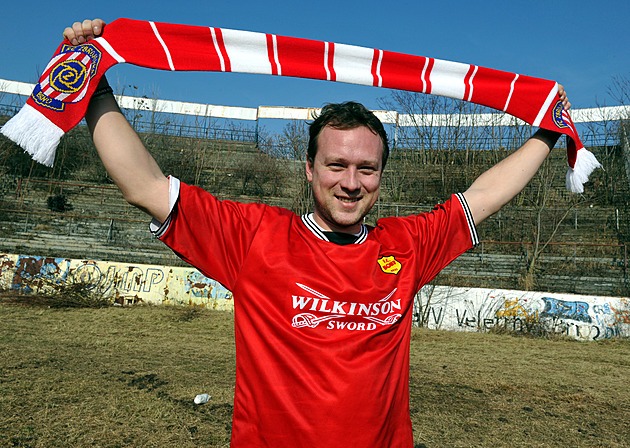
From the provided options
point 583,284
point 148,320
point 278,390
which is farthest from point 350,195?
point 583,284

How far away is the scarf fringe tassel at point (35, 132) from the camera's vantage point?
5.36ft

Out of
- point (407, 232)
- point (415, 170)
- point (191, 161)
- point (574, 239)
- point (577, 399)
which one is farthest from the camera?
point (191, 161)

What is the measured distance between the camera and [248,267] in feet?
5.95

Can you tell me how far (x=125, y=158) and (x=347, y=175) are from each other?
2.90 ft

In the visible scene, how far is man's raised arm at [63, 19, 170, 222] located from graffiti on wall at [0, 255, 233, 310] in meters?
12.9

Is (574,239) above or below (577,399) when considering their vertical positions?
above

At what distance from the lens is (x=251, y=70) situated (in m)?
2.21

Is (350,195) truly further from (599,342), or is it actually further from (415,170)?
(415,170)

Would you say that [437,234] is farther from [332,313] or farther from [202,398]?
[202,398]

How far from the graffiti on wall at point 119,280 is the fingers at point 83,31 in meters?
12.8

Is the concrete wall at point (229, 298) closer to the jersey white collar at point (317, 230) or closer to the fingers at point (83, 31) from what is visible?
the jersey white collar at point (317, 230)

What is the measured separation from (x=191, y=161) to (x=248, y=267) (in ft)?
107

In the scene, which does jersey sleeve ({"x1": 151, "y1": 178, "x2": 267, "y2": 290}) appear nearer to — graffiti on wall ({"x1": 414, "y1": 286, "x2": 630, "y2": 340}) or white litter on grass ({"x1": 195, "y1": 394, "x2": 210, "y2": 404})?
white litter on grass ({"x1": 195, "y1": 394, "x2": 210, "y2": 404})

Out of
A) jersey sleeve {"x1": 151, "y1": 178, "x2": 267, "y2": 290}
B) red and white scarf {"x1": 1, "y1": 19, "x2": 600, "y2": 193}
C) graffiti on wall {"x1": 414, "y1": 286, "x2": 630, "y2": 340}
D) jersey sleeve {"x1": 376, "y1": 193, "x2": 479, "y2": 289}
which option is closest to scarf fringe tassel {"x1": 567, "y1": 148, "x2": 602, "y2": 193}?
red and white scarf {"x1": 1, "y1": 19, "x2": 600, "y2": 193}
